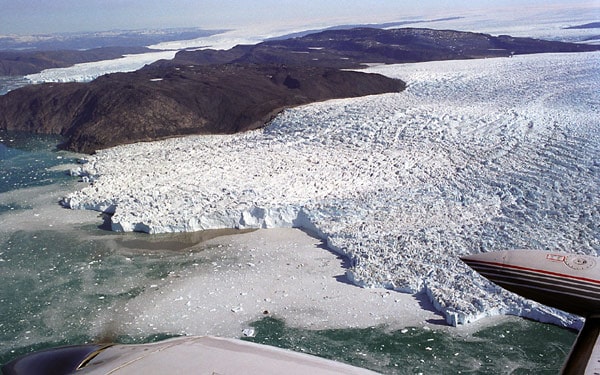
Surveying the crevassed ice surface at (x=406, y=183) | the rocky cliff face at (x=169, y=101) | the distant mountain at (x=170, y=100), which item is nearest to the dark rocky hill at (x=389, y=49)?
the distant mountain at (x=170, y=100)

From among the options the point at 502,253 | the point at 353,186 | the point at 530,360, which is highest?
the point at 502,253

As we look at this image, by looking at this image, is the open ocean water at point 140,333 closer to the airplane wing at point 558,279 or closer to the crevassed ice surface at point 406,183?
the crevassed ice surface at point 406,183

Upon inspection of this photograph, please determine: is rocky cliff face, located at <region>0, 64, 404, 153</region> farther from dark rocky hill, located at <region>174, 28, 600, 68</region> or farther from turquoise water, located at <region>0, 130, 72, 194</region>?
dark rocky hill, located at <region>174, 28, 600, 68</region>

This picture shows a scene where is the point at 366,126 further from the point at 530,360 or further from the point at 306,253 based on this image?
the point at 530,360

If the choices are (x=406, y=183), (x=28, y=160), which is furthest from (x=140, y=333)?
(x=28, y=160)

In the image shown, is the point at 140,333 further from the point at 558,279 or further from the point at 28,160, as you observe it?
the point at 28,160

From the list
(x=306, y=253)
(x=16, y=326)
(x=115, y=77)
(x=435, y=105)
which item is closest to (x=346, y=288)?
(x=306, y=253)
